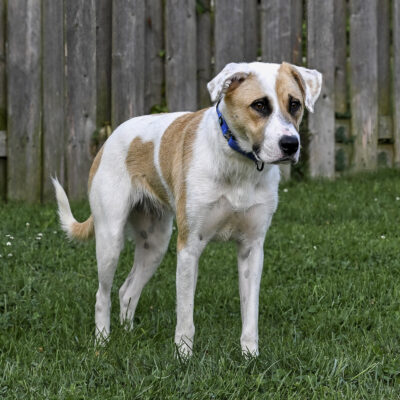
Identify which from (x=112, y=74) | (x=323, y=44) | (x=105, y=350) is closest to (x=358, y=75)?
(x=323, y=44)

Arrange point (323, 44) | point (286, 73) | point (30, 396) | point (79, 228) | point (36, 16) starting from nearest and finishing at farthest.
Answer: point (30, 396), point (286, 73), point (79, 228), point (36, 16), point (323, 44)

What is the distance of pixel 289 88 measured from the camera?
375 cm

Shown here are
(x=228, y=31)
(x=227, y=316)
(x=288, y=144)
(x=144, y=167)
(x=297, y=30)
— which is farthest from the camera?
(x=297, y=30)

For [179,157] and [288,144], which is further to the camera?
[179,157]

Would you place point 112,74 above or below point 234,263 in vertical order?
above

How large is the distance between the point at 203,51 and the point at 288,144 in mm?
4232

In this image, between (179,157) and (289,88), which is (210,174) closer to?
(179,157)

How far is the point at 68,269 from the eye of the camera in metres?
5.46

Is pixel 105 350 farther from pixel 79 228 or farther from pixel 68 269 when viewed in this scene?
pixel 68 269

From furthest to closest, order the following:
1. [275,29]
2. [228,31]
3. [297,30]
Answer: [297,30] → [275,29] → [228,31]

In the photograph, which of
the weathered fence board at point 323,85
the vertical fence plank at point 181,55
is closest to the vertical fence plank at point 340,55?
the weathered fence board at point 323,85

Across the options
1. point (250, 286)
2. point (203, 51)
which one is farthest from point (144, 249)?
point (203, 51)

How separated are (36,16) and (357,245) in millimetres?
3415

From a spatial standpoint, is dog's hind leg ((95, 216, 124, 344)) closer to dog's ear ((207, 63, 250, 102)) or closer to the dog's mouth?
dog's ear ((207, 63, 250, 102))
